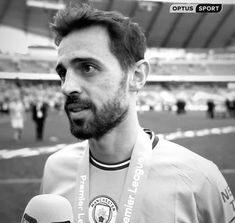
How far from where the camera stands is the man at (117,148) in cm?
106

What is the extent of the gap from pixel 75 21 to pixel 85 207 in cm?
53

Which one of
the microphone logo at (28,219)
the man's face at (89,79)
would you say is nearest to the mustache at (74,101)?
the man's face at (89,79)

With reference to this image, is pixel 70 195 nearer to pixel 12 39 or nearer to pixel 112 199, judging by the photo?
pixel 112 199

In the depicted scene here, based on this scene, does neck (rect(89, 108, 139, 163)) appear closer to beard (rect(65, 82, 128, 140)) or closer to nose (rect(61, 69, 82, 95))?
beard (rect(65, 82, 128, 140))

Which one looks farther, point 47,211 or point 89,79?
point 89,79

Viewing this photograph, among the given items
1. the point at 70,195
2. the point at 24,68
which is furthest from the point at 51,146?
the point at 70,195

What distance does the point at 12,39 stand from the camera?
61.5 inches

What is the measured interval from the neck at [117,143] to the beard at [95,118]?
4 cm

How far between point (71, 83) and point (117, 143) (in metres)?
0.24

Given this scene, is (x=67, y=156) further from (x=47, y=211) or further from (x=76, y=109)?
(x=47, y=211)

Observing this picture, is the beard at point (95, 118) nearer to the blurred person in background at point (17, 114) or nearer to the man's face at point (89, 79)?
the man's face at point (89, 79)

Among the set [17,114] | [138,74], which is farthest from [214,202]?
[17,114]

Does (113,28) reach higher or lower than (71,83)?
higher

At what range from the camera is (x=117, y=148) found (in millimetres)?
1156
